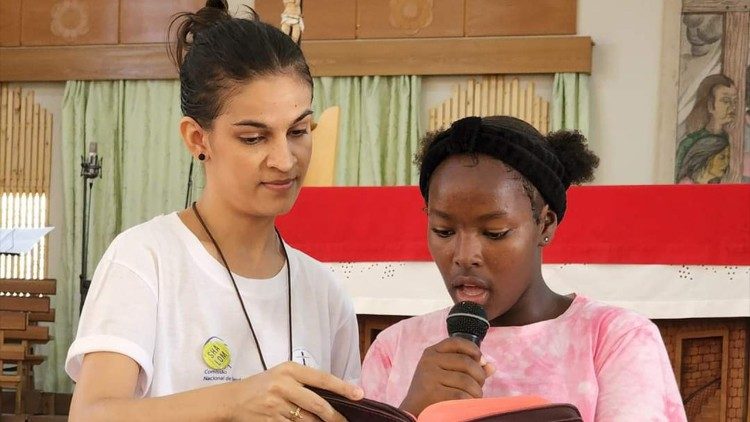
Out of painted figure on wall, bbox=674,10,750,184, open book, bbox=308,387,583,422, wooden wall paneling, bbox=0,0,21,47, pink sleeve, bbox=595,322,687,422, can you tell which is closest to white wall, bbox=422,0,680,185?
painted figure on wall, bbox=674,10,750,184

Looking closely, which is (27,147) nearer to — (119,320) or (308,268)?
(308,268)

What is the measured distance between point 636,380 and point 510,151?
0.41 meters

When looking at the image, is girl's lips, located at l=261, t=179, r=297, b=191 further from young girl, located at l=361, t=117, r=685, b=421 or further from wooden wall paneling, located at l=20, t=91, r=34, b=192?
Answer: wooden wall paneling, located at l=20, t=91, r=34, b=192

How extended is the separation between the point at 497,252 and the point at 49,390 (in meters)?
9.33

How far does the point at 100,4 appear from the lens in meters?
10.3

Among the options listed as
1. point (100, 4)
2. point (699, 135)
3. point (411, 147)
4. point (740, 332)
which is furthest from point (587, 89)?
point (740, 332)

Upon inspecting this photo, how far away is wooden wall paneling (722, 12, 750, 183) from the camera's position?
875cm

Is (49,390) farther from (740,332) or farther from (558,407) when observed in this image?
(558,407)

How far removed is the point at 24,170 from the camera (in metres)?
10.5

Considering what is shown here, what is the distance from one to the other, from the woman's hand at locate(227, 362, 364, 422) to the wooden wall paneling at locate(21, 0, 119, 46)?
9.40 metres

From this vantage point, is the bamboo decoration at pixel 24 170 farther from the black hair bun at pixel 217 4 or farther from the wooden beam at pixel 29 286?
the black hair bun at pixel 217 4

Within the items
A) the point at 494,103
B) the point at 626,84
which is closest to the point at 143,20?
the point at 494,103

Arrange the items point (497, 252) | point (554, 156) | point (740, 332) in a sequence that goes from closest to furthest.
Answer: point (497, 252)
point (554, 156)
point (740, 332)

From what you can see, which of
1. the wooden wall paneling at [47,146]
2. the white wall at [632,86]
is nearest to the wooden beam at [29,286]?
the wooden wall paneling at [47,146]
